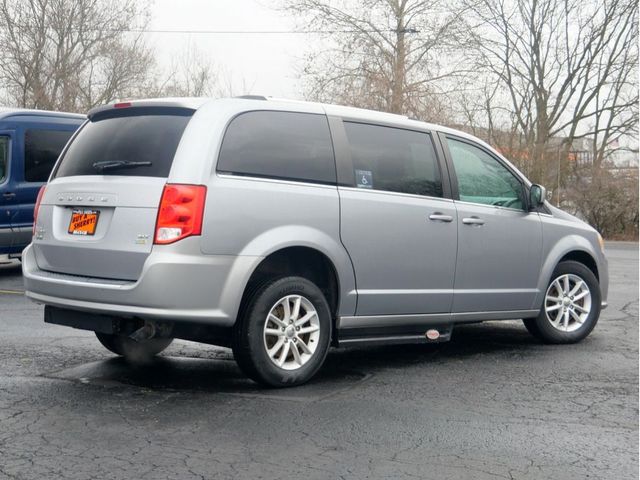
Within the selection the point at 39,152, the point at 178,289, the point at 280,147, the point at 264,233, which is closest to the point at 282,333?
the point at 264,233

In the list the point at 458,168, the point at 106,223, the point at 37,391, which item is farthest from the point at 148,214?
the point at 458,168

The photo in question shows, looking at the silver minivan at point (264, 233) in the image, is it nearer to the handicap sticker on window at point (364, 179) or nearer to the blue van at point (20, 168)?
the handicap sticker on window at point (364, 179)

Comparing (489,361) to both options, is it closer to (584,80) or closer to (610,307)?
(610,307)

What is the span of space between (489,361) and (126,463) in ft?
12.2

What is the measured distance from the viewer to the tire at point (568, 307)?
7.88 metres

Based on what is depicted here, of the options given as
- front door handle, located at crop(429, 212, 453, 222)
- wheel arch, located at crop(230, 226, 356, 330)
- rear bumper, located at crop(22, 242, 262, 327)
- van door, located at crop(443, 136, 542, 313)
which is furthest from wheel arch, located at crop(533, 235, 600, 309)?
rear bumper, located at crop(22, 242, 262, 327)

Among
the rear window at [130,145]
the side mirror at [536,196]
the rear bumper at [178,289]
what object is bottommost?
the rear bumper at [178,289]

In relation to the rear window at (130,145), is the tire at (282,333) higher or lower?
A: lower

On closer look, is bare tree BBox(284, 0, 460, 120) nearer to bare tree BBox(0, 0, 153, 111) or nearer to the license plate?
bare tree BBox(0, 0, 153, 111)

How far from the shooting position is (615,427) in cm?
506

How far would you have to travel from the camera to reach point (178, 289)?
530 centimetres

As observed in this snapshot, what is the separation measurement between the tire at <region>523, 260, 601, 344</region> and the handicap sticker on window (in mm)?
2268

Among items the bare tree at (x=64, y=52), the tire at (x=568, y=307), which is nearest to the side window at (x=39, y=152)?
the tire at (x=568, y=307)

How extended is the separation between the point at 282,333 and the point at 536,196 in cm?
294
